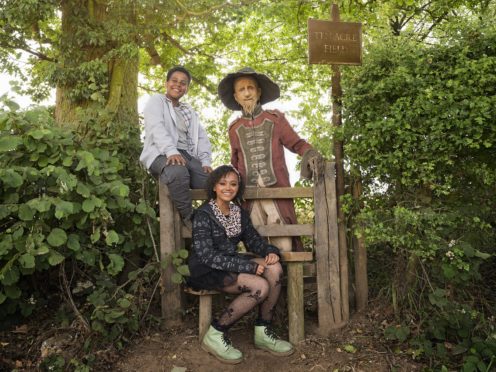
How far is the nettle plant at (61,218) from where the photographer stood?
3578mm

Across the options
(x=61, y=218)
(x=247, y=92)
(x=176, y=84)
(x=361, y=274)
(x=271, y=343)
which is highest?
(x=176, y=84)

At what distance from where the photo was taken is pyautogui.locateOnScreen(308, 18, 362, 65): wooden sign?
422 centimetres

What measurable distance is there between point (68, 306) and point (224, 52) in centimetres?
647

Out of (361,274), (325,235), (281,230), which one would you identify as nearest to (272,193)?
(281,230)

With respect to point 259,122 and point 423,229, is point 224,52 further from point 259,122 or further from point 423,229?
point 423,229

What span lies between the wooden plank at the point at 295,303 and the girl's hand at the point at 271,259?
0.76 feet

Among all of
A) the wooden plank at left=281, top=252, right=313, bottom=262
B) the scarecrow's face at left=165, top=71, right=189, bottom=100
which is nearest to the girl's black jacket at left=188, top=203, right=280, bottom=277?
the wooden plank at left=281, top=252, right=313, bottom=262

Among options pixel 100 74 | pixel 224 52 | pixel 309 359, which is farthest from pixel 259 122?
pixel 224 52

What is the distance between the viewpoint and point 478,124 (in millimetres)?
3561

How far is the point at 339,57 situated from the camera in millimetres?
4227

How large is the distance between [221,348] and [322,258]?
1.16m

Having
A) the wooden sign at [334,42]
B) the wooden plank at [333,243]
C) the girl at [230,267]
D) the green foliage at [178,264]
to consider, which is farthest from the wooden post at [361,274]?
the green foliage at [178,264]

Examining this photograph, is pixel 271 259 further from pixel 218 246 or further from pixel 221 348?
pixel 221 348

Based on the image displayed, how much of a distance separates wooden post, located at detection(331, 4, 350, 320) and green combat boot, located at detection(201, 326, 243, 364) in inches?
41.4
